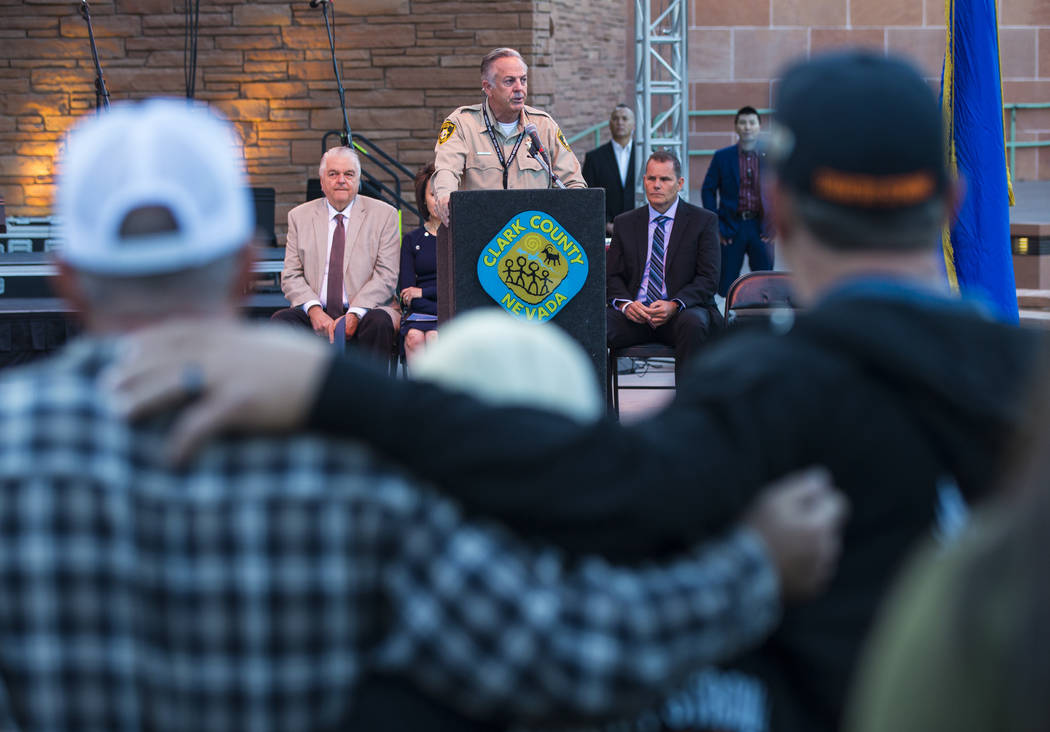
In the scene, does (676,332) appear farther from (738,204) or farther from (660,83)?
(660,83)

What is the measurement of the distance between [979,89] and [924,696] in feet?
15.4

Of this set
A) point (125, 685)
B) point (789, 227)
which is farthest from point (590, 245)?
point (125, 685)

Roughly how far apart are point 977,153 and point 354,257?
10.3 ft

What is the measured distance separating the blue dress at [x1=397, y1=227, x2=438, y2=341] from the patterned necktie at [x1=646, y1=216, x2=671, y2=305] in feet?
3.90

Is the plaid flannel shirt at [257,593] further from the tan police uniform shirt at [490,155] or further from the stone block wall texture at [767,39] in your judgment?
the stone block wall texture at [767,39]

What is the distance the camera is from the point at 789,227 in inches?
47.4

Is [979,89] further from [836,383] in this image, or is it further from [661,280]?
[836,383]

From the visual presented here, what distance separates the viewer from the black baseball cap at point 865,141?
3.74 ft

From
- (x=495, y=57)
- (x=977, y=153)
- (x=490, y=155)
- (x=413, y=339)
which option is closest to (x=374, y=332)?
(x=413, y=339)

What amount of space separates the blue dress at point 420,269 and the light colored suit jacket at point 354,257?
16cm

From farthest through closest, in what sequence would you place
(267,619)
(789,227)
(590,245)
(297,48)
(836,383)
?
(297,48), (590,245), (789,227), (836,383), (267,619)

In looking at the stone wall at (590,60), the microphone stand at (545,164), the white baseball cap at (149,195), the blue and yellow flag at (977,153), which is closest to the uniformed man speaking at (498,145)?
the microphone stand at (545,164)

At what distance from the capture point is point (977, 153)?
15.8 ft

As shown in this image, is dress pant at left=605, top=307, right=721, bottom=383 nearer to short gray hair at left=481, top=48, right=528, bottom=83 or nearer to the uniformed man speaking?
the uniformed man speaking
